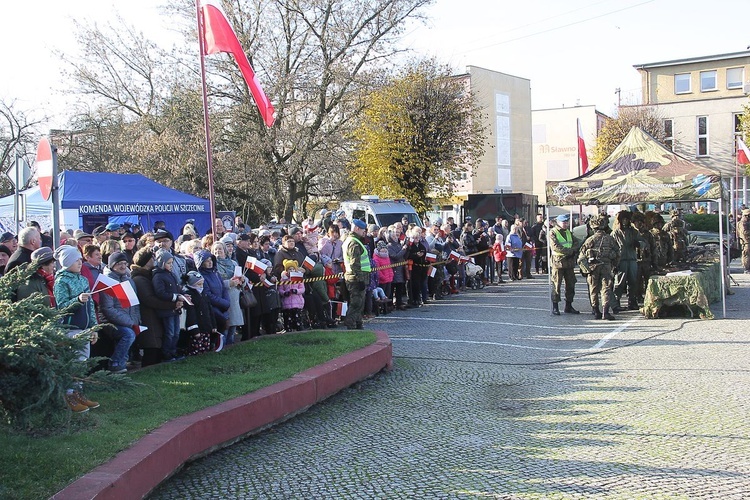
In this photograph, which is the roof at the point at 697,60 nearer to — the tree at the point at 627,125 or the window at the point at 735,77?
the window at the point at 735,77

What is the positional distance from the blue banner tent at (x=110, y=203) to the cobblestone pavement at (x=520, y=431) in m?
10.5

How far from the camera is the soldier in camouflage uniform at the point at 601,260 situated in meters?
13.5

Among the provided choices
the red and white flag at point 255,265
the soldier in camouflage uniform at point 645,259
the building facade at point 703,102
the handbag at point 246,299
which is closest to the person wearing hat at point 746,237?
the soldier in camouflage uniform at point 645,259

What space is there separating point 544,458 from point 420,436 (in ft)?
3.88

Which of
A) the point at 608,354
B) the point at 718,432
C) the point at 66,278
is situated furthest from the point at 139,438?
the point at 608,354

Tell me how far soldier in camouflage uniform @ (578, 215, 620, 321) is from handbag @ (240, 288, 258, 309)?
637 cm

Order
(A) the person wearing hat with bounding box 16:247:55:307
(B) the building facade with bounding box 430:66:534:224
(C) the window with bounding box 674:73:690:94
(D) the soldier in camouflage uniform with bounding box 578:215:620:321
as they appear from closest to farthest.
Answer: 1. (A) the person wearing hat with bounding box 16:247:55:307
2. (D) the soldier in camouflage uniform with bounding box 578:215:620:321
3. (B) the building facade with bounding box 430:66:534:224
4. (C) the window with bounding box 674:73:690:94

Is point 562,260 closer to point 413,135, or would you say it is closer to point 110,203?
point 110,203

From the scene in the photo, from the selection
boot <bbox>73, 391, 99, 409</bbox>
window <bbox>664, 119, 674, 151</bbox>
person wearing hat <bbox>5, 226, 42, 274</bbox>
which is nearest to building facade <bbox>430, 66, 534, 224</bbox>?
window <bbox>664, 119, 674, 151</bbox>

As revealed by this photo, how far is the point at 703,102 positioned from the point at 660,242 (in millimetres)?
38997

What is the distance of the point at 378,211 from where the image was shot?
866 inches

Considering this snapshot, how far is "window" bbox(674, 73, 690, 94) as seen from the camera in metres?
53.8

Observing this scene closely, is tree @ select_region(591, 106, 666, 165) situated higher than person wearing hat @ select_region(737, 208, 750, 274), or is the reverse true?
tree @ select_region(591, 106, 666, 165)

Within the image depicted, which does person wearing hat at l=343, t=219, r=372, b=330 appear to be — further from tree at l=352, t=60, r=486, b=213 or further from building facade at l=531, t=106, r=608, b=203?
building facade at l=531, t=106, r=608, b=203
